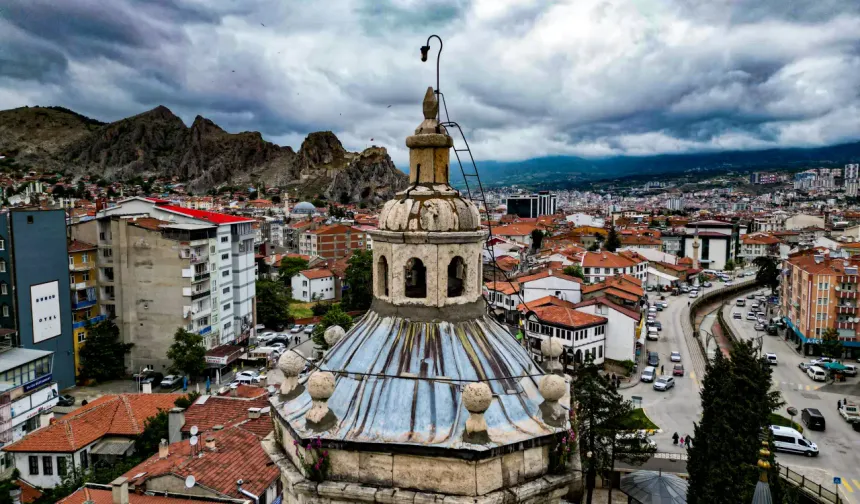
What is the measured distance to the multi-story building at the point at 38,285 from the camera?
1470 inches

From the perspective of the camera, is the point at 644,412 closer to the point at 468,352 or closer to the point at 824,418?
the point at 824,418

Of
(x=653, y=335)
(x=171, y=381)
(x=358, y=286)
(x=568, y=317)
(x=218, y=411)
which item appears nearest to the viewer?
(x=218, y=411)

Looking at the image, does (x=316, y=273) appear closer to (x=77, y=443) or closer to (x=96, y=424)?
(x=96, y=424)

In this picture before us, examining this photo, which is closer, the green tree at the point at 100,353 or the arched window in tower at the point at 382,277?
the arched window in tower at the point at 382,277

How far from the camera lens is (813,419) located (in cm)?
3491

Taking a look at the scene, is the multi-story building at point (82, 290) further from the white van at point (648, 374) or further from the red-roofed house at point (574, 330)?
the white van at point (648, 374)

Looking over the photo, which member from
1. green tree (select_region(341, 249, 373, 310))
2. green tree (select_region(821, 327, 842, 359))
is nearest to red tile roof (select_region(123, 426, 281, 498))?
green tree (select_region(341, 249, 373, 310))

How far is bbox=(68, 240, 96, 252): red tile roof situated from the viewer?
4272 centimetres

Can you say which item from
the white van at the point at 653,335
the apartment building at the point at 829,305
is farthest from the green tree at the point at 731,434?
the apartment building at the point at 829,305

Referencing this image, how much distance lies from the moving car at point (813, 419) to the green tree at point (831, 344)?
15.5 metres

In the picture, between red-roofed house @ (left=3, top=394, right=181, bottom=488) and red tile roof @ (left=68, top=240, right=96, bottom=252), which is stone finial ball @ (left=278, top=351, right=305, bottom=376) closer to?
red-roofed house @ (left=3, top=394, right=181, bottom=488)

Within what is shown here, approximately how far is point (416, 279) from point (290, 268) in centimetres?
7045

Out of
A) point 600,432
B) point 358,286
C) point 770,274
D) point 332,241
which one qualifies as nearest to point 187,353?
point 358,286

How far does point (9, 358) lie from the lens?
3256 cm
